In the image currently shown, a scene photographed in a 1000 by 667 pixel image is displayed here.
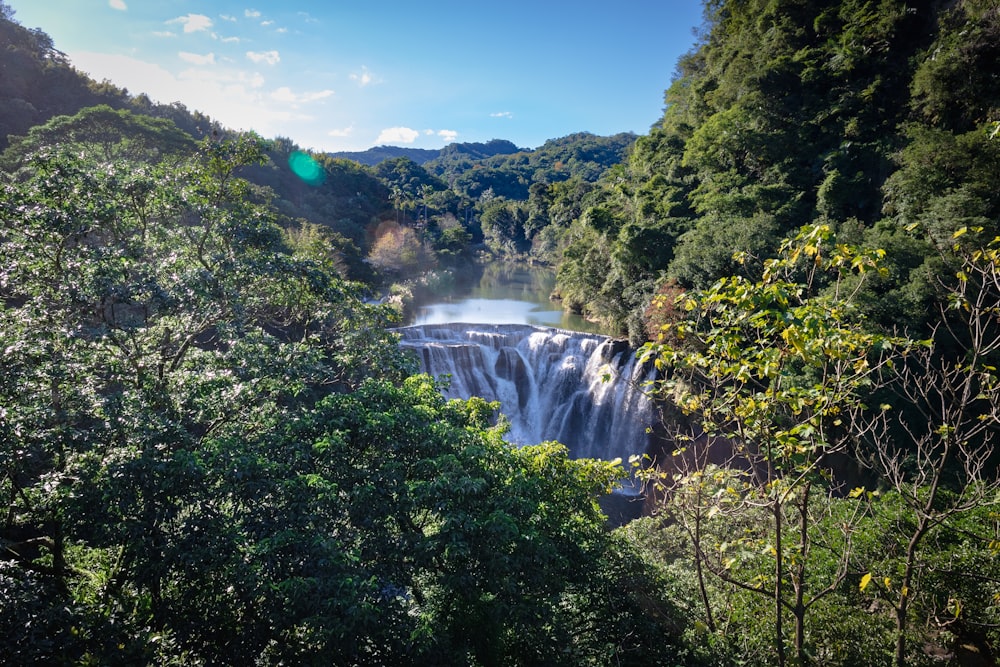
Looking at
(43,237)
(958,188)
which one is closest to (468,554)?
(43,237)

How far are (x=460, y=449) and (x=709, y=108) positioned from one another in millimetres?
29735

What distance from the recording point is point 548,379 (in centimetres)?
1842

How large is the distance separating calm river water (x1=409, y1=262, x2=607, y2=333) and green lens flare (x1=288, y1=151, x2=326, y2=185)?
19.8 metres

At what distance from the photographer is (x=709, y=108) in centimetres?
2756

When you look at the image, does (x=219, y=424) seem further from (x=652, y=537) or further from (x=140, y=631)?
(x=652, y=537)

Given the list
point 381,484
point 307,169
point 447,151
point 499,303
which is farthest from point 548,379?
point 447,151

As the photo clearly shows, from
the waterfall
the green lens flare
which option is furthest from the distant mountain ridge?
the waterfall

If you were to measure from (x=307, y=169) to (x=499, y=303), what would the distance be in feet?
107

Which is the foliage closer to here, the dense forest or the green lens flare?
the dense forest

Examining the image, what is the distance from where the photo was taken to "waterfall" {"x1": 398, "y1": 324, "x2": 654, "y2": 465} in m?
17.0

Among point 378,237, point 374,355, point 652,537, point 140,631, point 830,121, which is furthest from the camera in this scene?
point 378,237

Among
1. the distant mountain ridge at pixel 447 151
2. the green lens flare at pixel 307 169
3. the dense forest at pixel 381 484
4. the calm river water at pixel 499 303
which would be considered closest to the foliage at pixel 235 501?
the dense forest at pixel 381 484

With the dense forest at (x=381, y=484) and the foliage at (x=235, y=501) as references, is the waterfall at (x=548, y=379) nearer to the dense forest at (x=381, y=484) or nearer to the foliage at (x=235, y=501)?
the dense forest at (x=381, y=484)

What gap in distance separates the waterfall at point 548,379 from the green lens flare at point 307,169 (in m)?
38.6
